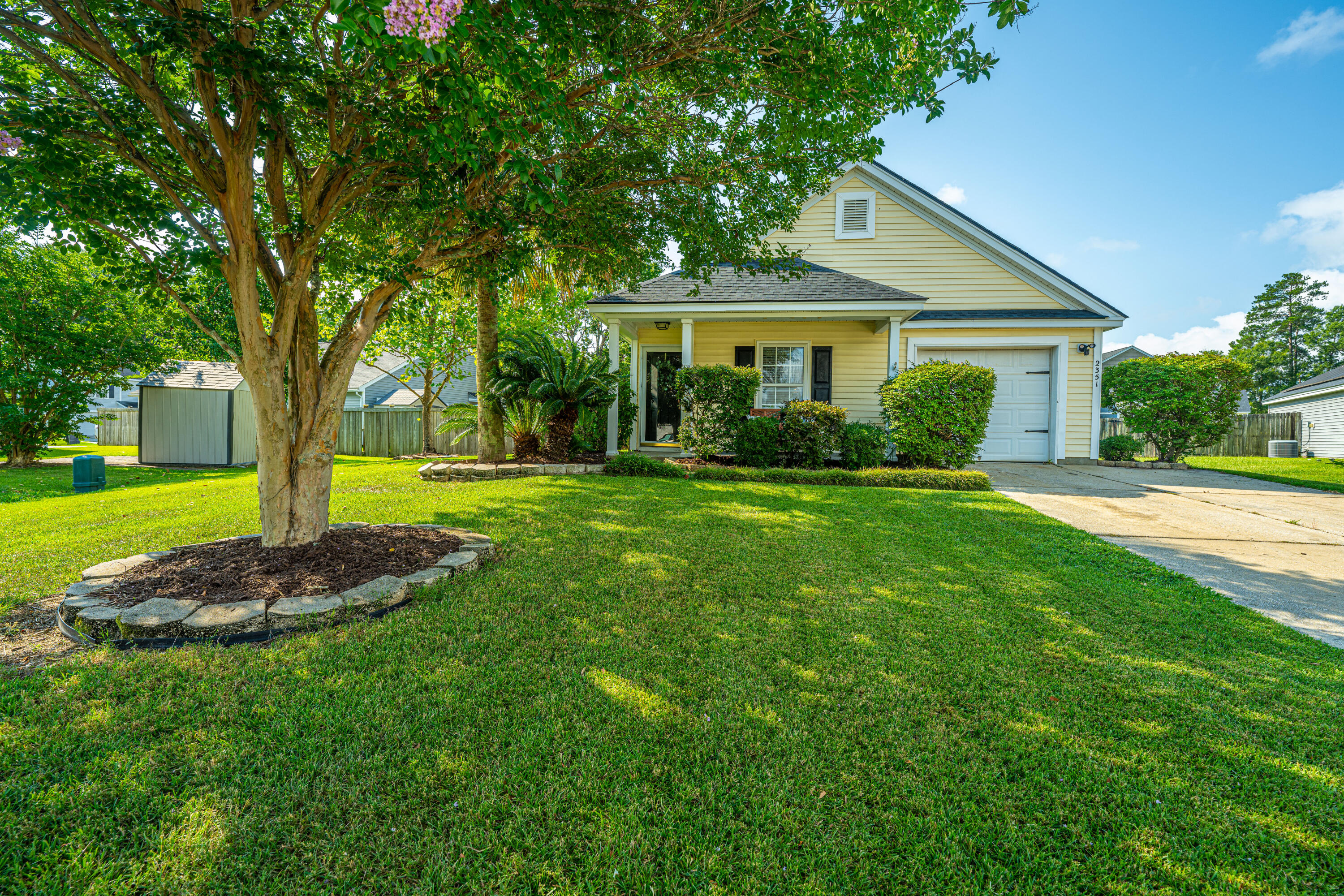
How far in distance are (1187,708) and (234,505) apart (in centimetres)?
785

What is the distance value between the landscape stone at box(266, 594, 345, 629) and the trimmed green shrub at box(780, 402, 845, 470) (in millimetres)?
6543

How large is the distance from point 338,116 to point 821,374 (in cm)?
899

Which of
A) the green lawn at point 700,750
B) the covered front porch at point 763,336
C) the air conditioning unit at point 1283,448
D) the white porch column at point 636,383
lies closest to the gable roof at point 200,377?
the white porch column at point 636,383

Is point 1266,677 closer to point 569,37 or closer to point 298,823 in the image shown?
point 298,823

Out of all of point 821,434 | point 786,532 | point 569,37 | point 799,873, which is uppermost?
point 569,37

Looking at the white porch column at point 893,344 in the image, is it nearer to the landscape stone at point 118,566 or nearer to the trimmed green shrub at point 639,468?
the trimmed green shrub at point 639,468

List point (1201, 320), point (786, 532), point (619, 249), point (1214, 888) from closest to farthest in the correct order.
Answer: point (1214, 888)
point (786, 532)
point (619, 249)
point (1201, 320)

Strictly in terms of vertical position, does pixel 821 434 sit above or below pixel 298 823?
above

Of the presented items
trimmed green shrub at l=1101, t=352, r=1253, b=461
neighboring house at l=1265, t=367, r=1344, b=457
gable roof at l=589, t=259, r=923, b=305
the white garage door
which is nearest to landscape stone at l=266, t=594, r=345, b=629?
gable roof at l=589, t=259, r=923, b=305

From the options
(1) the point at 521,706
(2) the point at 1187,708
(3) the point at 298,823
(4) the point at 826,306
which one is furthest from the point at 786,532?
(4) the point at 826,306

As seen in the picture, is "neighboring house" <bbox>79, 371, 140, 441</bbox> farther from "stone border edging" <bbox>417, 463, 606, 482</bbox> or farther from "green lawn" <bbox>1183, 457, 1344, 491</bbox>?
"green lawn" <bbox>1183, 457, 1344, 491</bbox>

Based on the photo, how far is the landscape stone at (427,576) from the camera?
308 centimetres

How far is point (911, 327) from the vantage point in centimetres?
1041

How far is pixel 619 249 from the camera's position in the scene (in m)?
5.47
